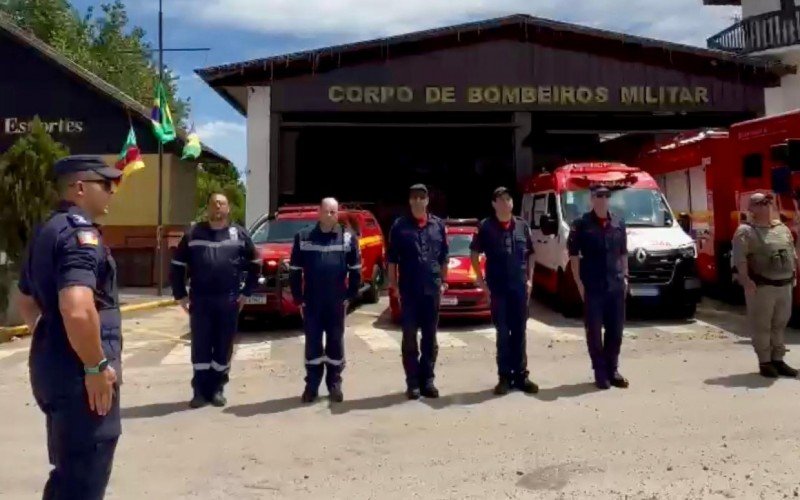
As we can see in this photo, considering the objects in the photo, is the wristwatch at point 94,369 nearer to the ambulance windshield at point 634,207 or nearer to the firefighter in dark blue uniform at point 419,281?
the firefighter in dark blue uniform at point 419,281

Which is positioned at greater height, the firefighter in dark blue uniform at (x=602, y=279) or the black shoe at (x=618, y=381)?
the firefighter in dark blue uniform at (x=602, y=279)

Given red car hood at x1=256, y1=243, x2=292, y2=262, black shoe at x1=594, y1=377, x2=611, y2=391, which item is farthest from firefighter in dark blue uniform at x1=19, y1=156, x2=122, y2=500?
red car hood at x1=256, y1=243, x2=292, y2=262

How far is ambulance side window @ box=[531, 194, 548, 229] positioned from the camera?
15173mm

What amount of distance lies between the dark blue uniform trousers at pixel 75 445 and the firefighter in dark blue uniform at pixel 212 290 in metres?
3.98

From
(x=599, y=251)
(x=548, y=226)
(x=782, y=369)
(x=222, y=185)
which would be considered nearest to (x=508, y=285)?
(x=599, y=251)

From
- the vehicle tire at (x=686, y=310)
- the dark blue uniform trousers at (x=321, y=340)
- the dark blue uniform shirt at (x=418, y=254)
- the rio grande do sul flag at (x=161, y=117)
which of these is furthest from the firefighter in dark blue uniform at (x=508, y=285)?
the rio grande do sul flag at (x=161, y=117)

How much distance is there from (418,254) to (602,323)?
1.90m

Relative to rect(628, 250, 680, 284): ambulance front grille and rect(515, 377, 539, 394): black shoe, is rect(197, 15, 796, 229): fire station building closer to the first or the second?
rect(628, 250, 680, 284): ambulance front grille

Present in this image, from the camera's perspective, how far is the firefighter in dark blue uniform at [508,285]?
25.9ft

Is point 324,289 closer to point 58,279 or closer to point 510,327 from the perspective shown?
point 510,327

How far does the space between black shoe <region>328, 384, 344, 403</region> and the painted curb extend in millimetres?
6634

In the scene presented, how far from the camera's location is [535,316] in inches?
562

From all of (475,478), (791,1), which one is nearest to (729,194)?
(475,478)

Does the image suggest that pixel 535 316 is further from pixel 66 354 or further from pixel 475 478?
pixel 66 354
